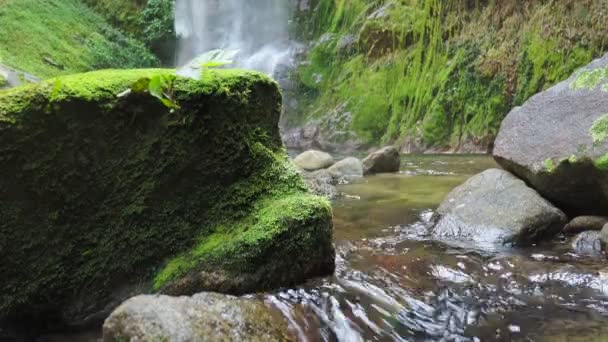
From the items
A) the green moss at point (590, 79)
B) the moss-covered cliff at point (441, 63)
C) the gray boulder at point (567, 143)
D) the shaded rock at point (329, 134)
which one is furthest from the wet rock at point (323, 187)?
the shaded rock at point (329, 134)

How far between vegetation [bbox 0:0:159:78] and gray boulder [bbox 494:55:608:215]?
41.1 feet

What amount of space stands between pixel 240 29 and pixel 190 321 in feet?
65.9

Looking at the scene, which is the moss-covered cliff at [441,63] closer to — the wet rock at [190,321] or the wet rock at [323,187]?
the wet rock at [323,187]

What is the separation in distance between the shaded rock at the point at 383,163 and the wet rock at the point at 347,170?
17 centimetres

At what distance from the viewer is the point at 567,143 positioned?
3.92 meters

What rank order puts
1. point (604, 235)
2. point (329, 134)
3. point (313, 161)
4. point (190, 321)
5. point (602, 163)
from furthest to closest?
point (329, 134) < point (313, 161) < point (602, 163) < point (604, 235) < point (190, 321)

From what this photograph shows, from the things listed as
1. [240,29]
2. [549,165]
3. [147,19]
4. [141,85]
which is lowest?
[549,165]

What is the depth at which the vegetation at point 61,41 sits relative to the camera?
14258mm

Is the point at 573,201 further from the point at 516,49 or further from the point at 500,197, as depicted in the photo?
the point at 516,49

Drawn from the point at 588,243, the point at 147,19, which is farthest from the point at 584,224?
the point at 147,19

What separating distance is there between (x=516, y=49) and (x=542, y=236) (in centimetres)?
892

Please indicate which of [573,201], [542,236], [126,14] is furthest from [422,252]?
[126,14]

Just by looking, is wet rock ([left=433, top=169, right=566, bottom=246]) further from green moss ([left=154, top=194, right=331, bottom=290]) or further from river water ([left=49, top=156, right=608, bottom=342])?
green moss ([left=154, top=194, right=331, bottom=290])

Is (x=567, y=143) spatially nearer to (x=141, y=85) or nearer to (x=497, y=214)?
(x=497, y=214)
